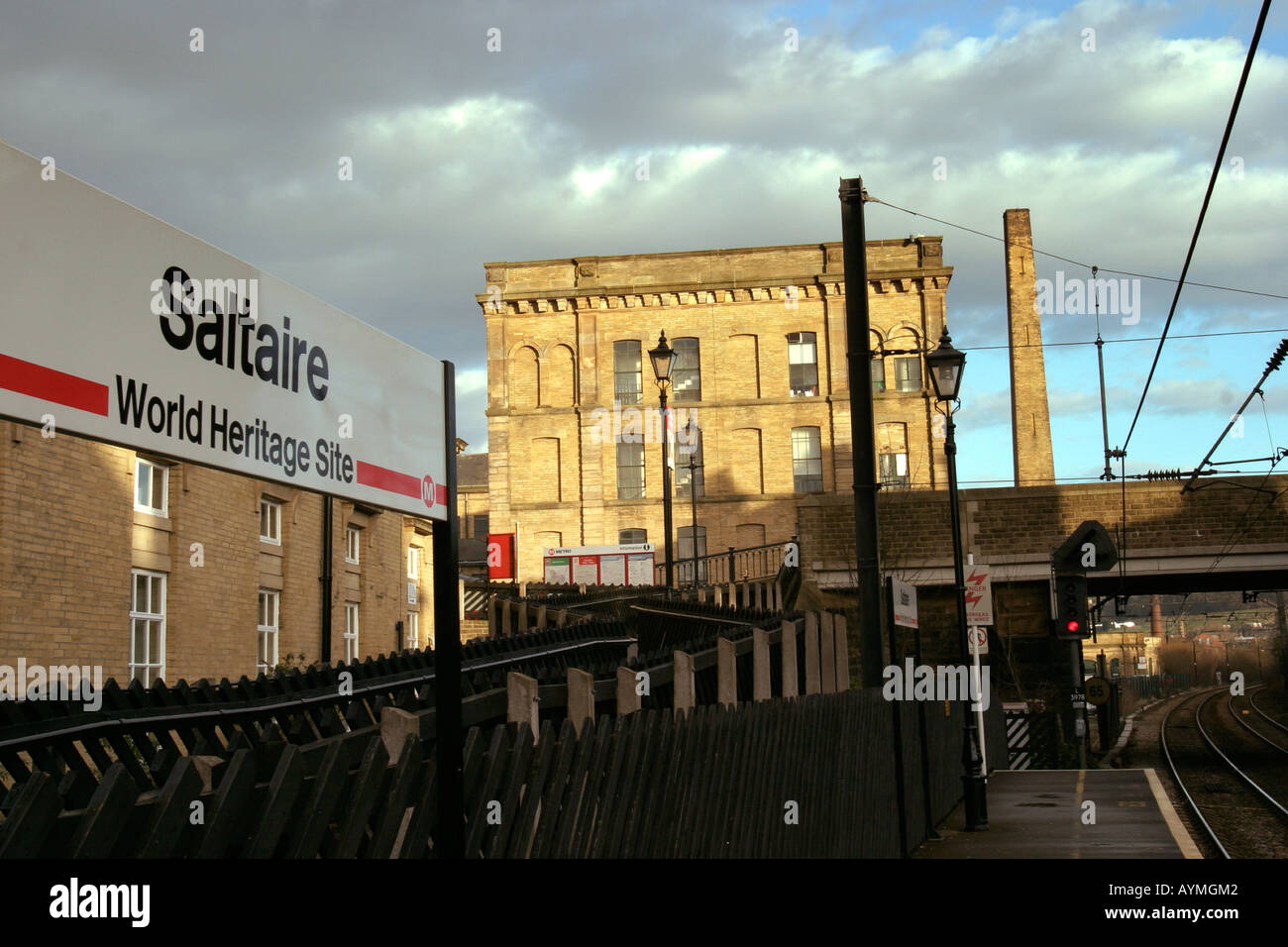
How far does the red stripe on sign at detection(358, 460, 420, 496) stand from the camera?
11.2 feet

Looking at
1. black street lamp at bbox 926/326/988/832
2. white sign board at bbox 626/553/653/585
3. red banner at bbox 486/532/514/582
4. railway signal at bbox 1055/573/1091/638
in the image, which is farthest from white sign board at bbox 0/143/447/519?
red banner at bbox 486/532/514/582

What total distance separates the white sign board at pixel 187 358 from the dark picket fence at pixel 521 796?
738mm

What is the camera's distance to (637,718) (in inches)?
208

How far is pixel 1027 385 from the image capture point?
55.0 m

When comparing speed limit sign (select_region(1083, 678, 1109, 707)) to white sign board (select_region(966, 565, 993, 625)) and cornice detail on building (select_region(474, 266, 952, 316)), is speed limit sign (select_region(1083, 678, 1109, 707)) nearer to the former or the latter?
white sign board (select_region(966, 565, 993, 625))

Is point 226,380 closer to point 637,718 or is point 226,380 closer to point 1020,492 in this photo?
point 637,718

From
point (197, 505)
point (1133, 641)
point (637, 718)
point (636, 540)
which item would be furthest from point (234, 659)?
point (1133, 641)

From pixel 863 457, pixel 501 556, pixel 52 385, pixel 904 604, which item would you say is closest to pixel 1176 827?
pixel 904 604

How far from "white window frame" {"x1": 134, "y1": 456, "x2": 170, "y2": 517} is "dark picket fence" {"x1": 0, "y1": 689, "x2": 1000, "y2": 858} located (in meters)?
11.1

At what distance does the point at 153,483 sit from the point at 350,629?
8.81 meters

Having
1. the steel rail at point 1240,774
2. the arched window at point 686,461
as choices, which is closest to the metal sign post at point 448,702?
the steel rail at point 1240,774

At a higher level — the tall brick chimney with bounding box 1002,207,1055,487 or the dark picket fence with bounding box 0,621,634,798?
the tall brick chimney with bounding box 1002,207,1055,487

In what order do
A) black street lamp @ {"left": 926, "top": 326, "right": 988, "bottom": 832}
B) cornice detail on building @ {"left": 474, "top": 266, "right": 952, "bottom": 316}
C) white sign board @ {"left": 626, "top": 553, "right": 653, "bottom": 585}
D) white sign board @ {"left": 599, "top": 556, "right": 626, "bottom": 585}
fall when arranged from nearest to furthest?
black street lamp @ {"left": 926, "top": 326, "right": 988, "bottom": 832} < white sign board @ {"left": 626, "top": 553, "right": 653, "bottom": 585} < white sign board @ {"left": 599, "top": 556, "right": 626, "bottom": 585} < cornice detail on building @ {"left": 474, "top": 266, "right": 952, "bottom": 316}

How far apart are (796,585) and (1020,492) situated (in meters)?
9.66
